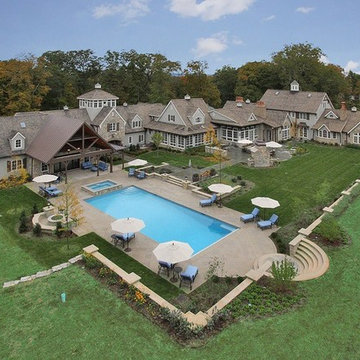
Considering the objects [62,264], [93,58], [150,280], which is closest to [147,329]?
[150,280]

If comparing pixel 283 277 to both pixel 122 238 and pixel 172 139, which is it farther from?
pixel 172 139

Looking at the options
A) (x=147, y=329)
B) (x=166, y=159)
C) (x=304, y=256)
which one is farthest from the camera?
(x=166, y=159)

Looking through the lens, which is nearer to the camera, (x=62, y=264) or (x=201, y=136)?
(x=62, y=264)

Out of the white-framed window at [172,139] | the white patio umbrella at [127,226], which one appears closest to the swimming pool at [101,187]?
the white patio umbrella at [127,226]

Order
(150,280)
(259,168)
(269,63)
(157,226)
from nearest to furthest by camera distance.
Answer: (150,280)
(157,226)
(259,168)
(269,63)

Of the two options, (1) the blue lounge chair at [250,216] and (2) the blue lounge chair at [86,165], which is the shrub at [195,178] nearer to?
(1) the blue lounge chair at [250,216]

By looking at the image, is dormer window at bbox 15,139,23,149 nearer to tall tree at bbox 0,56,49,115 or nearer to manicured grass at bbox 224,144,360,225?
tall tree at bbox 0,56,49,115

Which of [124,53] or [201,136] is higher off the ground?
[124,53]

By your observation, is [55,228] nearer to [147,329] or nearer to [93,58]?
[147,329]
